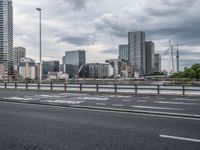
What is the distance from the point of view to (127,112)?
11.5m

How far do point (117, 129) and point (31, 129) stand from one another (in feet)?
9.12

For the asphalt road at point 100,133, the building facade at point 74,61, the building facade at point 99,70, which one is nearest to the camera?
the asphalt road at point 100,133

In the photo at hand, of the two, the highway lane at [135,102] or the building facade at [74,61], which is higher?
the building facade at [74,61]

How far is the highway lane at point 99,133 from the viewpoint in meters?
5.99

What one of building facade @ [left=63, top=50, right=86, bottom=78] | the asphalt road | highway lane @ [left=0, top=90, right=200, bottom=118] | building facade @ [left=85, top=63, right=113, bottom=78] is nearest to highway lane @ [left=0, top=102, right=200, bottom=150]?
the asphalt road

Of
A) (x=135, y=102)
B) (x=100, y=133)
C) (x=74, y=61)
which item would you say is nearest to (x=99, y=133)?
(x=100, y=133)

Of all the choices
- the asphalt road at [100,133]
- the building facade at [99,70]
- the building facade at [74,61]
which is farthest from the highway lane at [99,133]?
the building facade at [99,70]

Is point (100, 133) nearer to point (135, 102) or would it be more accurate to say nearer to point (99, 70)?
point (135, 102)

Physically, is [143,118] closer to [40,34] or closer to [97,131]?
[97,131]

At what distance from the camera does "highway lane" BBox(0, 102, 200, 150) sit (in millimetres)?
5992

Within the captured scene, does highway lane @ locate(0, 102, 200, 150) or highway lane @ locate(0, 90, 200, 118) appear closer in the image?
highway lane @ locate(0, 102, 200, 150)

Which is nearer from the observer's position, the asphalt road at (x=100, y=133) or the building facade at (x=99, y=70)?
the asphalt road at (x=100, y=133)

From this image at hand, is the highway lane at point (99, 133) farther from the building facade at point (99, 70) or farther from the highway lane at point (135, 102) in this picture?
the building facade at point (99, 70)

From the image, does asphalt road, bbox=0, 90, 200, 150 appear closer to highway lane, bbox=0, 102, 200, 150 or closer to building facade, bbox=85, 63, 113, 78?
highway lane, bbox=0, 102, 200, 150
